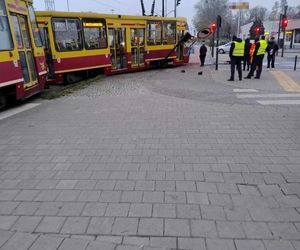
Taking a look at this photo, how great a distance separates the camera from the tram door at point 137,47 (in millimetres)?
18578

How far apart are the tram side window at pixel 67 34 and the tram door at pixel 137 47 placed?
168 inches

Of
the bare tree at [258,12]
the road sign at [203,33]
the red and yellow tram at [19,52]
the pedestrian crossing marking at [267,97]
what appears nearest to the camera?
the red and yellow tram at [19,52]

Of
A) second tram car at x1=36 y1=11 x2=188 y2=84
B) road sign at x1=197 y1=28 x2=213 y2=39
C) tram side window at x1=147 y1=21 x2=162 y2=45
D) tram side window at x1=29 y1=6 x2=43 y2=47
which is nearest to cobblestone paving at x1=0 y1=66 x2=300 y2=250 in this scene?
tram side window at x1=29 y1=6 x2=43 y2=47

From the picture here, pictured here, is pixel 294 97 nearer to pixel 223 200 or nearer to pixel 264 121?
pixel 264 121

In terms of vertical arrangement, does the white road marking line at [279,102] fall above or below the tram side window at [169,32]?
below

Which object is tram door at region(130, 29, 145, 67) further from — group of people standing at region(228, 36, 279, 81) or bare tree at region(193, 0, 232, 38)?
bare tree at region(193, 0, 232, 38)

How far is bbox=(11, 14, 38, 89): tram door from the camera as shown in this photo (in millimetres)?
9875

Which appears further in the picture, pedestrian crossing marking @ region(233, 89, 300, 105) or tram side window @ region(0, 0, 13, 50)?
pedestrian crossing marking @ region(233, 89, 300, 105)

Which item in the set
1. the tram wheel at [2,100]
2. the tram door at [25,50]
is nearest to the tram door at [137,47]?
the tram door at [25,50]

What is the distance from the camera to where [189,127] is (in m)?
7.15

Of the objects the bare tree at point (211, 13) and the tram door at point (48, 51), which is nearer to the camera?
the tram door at point (48, 51)

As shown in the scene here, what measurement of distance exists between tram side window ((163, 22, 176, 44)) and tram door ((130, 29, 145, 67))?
2.29m

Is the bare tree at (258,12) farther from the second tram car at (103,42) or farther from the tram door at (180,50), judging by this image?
the second tram car at (103,42)

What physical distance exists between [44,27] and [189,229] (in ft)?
40.1
